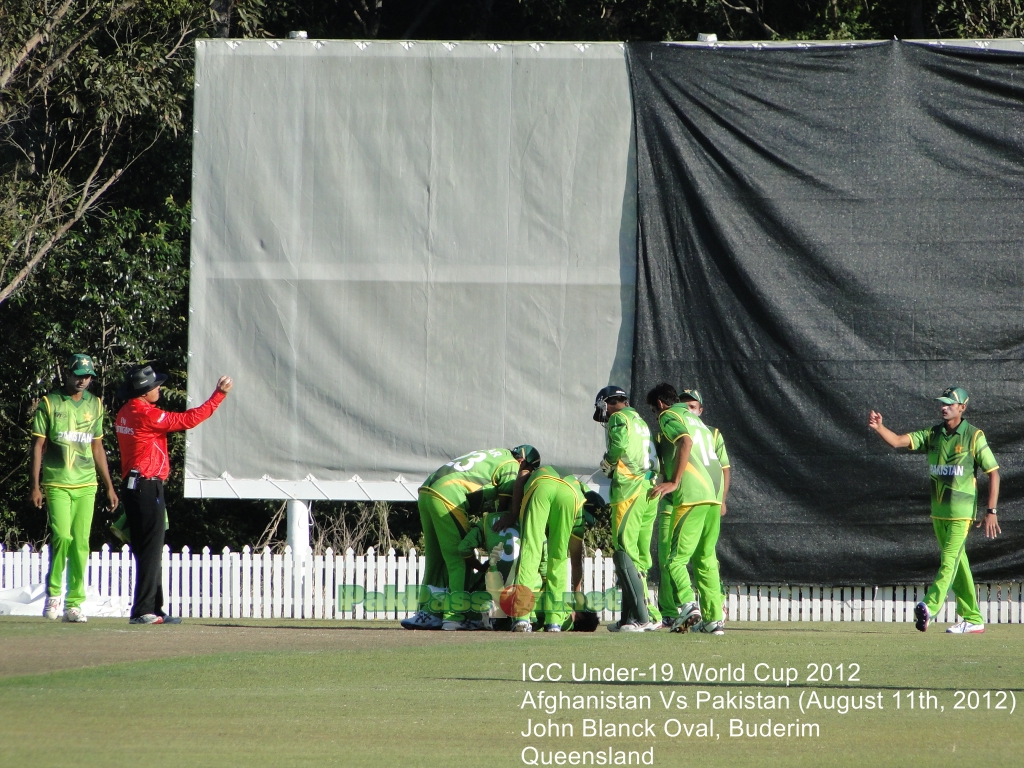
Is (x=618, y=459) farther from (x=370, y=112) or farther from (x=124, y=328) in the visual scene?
(x=124, y=328)

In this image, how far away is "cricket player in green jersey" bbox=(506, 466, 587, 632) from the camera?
1009 centimetres

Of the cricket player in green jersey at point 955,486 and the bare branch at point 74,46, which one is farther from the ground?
the bare branch at point 74,46

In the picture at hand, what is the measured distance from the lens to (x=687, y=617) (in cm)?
1015

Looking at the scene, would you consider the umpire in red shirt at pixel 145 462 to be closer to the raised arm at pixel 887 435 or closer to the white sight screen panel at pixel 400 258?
the white sight screen panel at pixel 400 258

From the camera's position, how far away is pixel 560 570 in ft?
33.7

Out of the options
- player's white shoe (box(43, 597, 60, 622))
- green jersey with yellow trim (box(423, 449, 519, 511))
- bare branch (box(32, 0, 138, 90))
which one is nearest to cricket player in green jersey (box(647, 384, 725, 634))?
Answer: green jersey with yellow trim (box(423, 449, 519, 511))

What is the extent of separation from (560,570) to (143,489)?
10.0 feet

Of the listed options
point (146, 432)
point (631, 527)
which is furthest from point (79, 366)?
point (631, 527)

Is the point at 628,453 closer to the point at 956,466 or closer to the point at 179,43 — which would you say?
the point at 956,466

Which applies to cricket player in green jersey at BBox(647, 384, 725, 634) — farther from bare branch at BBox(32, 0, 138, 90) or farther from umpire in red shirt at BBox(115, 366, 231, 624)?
bare branch at BBox(32, 0, 138, 90)

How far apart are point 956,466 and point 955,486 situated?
0.51 ft

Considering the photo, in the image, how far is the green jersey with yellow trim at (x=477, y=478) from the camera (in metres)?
10.5

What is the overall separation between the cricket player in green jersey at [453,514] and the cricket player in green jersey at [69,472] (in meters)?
2.39

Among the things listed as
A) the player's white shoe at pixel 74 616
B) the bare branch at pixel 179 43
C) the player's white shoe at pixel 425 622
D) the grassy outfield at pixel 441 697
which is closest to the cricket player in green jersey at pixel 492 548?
the player's white shoe at pixel 425 622
